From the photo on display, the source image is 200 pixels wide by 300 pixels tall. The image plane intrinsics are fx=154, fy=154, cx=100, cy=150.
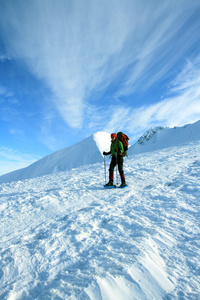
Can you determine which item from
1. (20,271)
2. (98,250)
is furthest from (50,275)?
(98,250)

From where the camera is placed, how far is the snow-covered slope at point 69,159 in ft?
147

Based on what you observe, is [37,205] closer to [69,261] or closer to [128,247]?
[69,261]

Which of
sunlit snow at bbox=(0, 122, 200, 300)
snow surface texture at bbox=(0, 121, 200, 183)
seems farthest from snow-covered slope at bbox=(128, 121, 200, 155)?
sunlit snow at bbox=(0, 122, 200, 300)

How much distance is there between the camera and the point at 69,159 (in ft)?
163

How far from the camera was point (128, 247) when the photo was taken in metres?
2.63

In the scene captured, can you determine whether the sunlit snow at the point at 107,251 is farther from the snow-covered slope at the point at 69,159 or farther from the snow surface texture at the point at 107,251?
the snow-covered slope at the point at 69,159

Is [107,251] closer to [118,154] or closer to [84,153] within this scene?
[118,154]

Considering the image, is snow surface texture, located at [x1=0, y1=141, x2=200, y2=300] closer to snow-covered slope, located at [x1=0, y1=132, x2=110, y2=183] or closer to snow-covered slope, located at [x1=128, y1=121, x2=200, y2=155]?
snow-covered slope, located at [x1=128, y1=121, x2=200, y2=155]

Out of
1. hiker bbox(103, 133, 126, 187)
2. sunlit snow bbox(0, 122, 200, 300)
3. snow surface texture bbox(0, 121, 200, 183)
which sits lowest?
sunlit snow bbox(0, 122, 200, 300)

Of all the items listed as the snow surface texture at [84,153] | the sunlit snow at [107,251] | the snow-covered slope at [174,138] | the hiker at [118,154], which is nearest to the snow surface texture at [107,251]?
the sunlit snow at [107,251]

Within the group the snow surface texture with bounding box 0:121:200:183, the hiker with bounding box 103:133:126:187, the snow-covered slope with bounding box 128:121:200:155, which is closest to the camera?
the hiker with bounding box 103:133:126:187

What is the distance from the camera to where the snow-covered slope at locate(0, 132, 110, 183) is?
4495cm

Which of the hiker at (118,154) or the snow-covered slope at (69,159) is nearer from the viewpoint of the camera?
the hiker at (118,154)

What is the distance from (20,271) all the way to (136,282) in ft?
5.88
